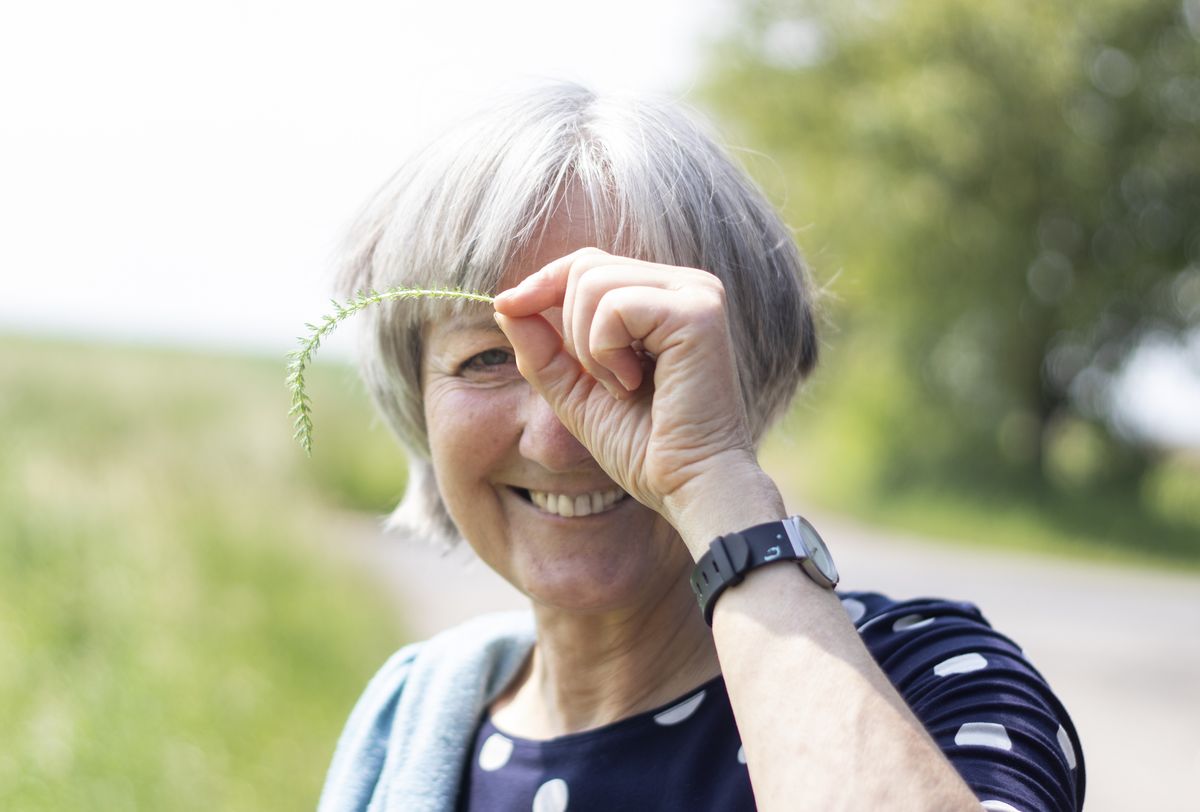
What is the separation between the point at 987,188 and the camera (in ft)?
53.1

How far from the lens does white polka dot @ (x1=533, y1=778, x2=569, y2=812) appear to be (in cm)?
201

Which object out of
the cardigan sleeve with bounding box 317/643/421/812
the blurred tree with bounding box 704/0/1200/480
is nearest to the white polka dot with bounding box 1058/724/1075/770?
the cardigan sleeve with bounding box 317/643/421/812

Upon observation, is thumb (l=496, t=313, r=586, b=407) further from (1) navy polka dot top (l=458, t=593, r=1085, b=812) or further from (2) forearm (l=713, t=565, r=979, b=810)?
(1) navy polka dot top (l=458, t=593, r=1085, b=812)

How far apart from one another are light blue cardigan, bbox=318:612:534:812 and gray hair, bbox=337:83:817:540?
561 millimetres

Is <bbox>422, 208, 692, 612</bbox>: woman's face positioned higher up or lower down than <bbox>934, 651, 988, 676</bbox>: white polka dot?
higher up

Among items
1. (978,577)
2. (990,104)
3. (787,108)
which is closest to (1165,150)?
(990,104)

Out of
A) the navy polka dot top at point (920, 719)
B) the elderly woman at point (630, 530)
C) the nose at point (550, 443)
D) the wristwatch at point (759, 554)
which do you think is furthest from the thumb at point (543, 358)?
the navy polka dot top at point (920, 719)

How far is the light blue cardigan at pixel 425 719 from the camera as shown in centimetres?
221

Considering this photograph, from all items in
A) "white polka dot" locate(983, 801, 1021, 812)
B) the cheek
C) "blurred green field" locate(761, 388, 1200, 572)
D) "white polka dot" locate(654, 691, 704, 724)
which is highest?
the cheek

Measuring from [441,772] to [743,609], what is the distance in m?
0.94

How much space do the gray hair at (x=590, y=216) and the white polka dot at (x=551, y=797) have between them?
0.69 m

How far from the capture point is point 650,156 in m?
1.95

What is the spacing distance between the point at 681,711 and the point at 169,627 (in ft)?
17.5

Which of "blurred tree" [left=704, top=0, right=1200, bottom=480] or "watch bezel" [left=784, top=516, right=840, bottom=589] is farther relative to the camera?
"blurred tree" [left=704, top=0, right=1200, bottom=480]
